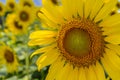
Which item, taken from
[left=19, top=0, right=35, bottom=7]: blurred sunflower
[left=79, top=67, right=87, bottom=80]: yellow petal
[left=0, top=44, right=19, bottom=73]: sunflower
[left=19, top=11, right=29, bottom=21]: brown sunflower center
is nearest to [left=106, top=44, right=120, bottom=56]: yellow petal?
[left=79, top=67, right=87, bottom=80]: yellow petal

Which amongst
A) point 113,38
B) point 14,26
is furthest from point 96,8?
point 14,26

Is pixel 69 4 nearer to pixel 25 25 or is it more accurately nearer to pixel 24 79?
pixel 24 79

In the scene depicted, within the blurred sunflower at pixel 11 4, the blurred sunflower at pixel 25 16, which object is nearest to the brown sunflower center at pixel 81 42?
the blurred sunflower at pixel 25 16

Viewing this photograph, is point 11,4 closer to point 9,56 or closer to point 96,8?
point 9,56

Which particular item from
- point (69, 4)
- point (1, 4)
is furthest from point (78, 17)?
point (1, 4)

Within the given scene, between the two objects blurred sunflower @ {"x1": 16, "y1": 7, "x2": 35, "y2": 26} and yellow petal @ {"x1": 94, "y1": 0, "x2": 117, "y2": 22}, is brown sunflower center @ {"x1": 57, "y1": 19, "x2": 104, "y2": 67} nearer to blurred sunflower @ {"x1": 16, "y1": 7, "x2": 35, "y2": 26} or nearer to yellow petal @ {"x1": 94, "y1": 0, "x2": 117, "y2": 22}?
yellow petal @ {"x1": 94, "y1": 0, "x2": 117, "y2": 22}
